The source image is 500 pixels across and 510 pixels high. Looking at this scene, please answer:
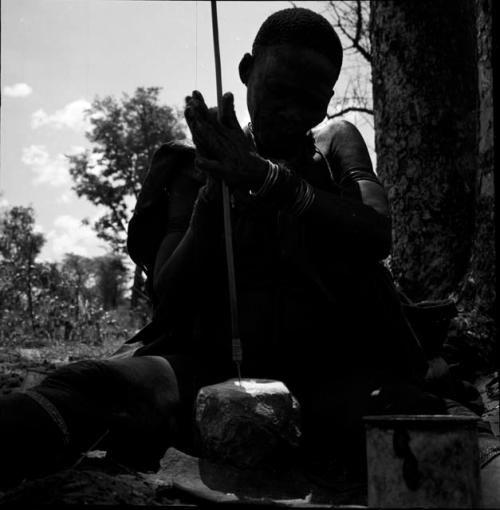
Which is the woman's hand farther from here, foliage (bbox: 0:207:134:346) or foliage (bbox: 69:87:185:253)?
foliage (bbox: 69:87:185:253)

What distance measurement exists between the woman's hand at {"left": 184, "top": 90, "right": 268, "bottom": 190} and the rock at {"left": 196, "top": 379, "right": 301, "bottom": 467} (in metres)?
0.71

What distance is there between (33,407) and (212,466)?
65 centimetres

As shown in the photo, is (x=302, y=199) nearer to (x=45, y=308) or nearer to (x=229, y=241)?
(x=229, y=241)

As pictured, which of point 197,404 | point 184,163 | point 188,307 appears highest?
point 184,163

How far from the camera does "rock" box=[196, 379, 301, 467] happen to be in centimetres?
241

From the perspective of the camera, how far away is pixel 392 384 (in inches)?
105

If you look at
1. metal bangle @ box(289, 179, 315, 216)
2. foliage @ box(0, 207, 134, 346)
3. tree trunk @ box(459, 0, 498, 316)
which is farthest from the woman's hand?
foliage @ box(0, 207, 134, 346)

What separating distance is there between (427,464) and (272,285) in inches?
48.1

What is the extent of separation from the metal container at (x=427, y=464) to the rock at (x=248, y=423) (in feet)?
2.15

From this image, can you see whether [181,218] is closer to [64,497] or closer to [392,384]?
[392,384]

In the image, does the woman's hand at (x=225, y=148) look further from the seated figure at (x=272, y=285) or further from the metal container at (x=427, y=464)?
the metal container at (x=427, y=464)

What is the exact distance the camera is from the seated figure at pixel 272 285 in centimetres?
247

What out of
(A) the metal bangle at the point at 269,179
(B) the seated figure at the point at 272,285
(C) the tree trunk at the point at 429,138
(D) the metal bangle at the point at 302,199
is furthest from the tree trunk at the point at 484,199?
(A) the metal bangle at the point at 269,179

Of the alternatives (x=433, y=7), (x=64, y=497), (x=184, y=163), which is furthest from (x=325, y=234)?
(x=433, y=7)
